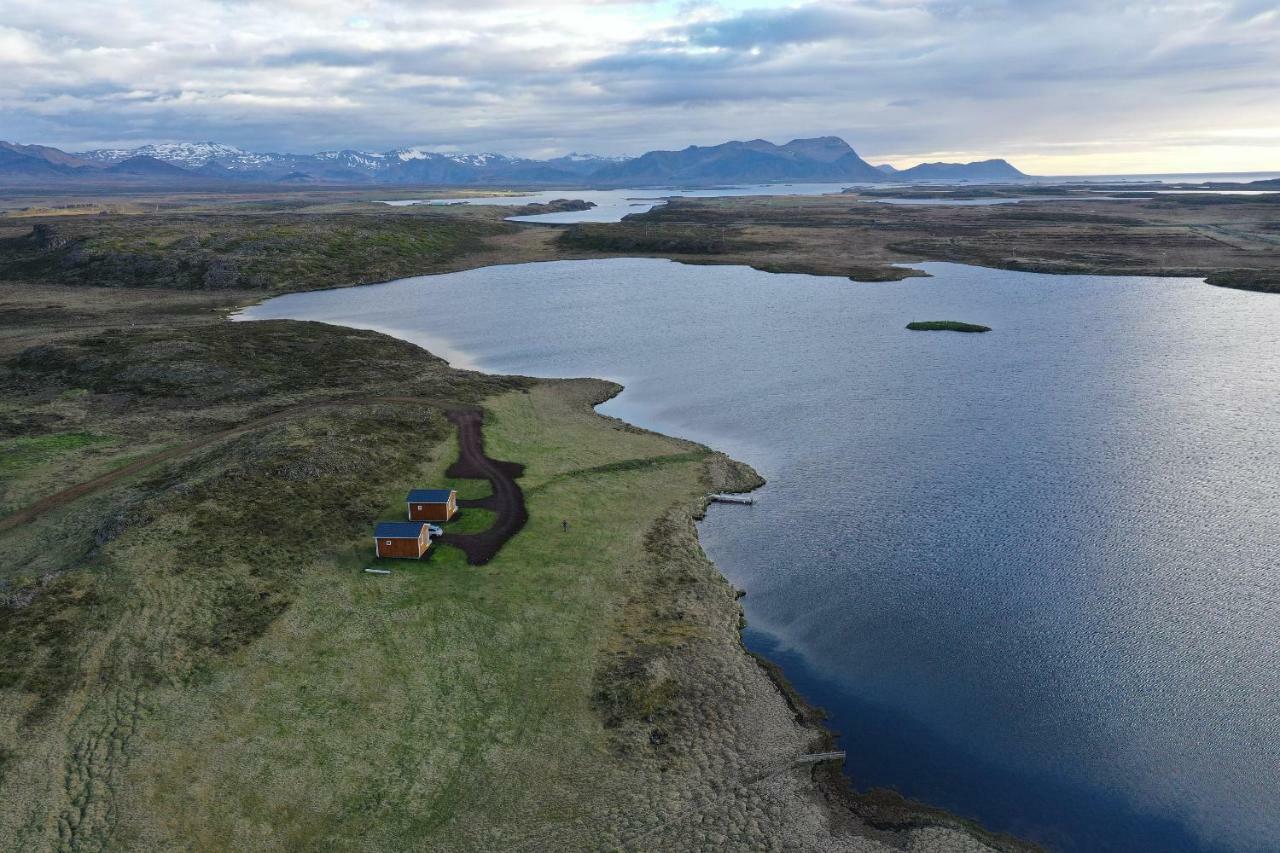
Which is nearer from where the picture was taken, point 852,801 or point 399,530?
point 852,801

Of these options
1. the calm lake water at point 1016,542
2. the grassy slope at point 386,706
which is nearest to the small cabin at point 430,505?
the grassy slope at point 386,706

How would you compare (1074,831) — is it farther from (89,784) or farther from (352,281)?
(352,281)

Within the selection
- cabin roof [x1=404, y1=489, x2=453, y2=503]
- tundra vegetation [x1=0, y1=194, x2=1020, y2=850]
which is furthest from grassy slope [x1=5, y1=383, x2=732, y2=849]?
cabin roof [x1=404, y1=489, x2=453, y2=503]

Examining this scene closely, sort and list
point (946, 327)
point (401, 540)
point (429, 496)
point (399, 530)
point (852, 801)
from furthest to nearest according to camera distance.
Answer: point (946, 327), point (429, 496), point (399, 530), point (401, 540), point (852, 801)

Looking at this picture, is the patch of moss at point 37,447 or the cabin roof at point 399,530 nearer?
the cabin roof at point 399,530

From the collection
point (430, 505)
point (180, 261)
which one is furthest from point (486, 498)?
point (180, 261)

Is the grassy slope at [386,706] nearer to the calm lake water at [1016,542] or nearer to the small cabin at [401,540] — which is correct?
the small cabin at [401,540]

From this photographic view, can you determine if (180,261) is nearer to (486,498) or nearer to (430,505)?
(486,498)
